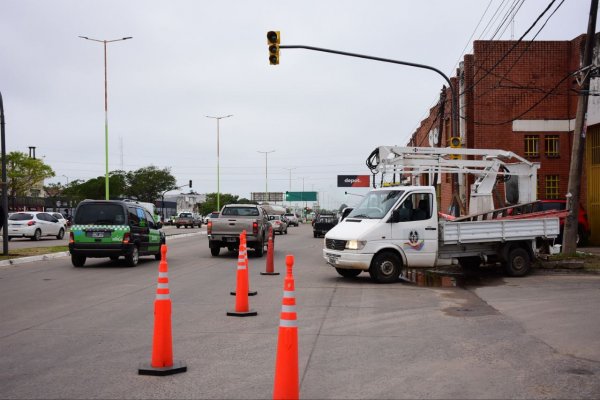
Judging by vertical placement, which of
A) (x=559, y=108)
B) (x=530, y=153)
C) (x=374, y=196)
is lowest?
→ (x=374, y=196)

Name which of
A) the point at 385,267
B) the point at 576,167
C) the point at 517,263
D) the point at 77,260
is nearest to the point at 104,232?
the point at 77,260

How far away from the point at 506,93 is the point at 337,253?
19274 mm

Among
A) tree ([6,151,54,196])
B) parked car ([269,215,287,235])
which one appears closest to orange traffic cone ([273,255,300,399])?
parked car ([269,215,287,235])

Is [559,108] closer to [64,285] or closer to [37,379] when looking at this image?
[64,285]

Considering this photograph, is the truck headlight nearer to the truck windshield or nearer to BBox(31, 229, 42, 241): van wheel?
the truck windshield

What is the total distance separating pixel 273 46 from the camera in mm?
18891

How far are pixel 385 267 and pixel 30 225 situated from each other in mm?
24919

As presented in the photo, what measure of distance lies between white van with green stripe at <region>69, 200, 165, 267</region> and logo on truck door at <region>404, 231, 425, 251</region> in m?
8.29

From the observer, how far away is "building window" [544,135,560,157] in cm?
2975

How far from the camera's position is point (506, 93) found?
3017cm

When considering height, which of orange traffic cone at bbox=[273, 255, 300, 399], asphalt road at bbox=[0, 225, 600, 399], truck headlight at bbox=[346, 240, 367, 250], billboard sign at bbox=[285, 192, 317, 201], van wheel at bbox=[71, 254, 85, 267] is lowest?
asphalt road at bbox=[0, 225, 600, 399]

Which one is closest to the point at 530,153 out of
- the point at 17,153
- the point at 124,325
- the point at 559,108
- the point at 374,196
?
the point at 559,108

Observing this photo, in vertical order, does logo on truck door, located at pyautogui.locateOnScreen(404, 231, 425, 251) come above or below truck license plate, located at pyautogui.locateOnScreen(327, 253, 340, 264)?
above

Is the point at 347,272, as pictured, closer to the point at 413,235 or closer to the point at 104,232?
the point at 413,235
